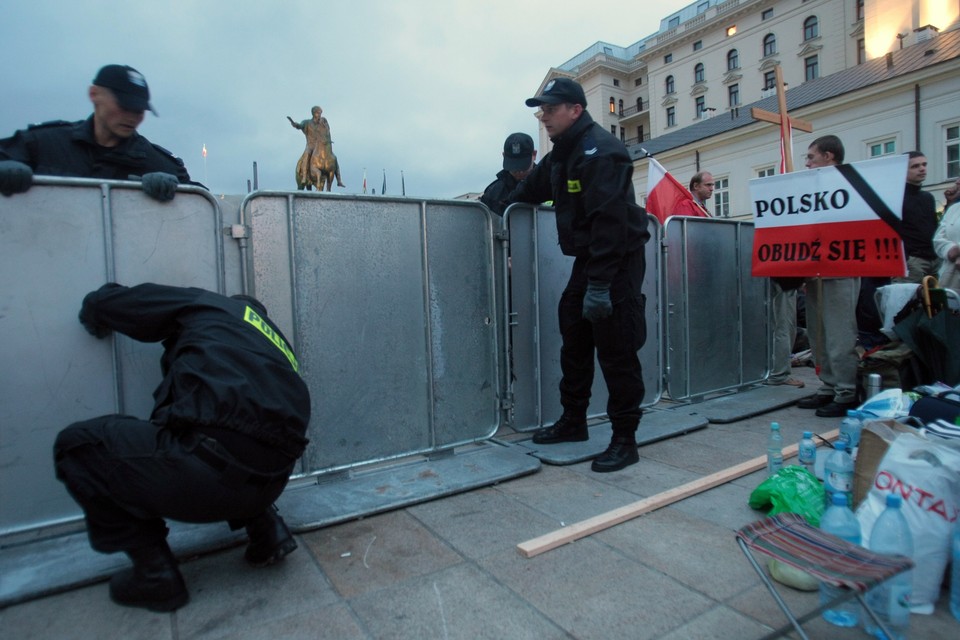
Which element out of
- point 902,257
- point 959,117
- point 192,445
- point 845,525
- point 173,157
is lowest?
point 845,525

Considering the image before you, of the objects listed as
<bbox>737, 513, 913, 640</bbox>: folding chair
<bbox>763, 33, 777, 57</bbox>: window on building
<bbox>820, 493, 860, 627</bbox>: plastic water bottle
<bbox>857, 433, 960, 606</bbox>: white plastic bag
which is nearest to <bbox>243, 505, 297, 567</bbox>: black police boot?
<bbox>737, 513, 913, 640</bbox>: folding chair

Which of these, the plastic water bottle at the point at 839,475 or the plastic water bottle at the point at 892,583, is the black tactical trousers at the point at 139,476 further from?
the plastic water bottle at the point at 839,475

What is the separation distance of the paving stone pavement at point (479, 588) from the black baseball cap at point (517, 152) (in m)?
2.75

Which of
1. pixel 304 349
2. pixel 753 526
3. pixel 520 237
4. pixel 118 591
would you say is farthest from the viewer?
pixel 520 237

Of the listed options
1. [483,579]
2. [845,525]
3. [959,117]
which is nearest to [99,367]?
[483,579]

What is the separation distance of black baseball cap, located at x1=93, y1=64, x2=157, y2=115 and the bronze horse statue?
396 inches

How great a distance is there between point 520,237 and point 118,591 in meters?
2.98

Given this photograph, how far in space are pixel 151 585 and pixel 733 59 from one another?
194 ft

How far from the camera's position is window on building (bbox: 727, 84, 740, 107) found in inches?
1964

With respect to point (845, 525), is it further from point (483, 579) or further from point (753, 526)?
point (483, 579)

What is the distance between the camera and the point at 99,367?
265 cm

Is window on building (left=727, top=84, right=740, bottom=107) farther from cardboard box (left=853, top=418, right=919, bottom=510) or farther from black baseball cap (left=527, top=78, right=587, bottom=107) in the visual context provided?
cardboard box (left=853, top=418, right=919, bottom=510)

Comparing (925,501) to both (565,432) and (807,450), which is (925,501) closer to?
(807,450)

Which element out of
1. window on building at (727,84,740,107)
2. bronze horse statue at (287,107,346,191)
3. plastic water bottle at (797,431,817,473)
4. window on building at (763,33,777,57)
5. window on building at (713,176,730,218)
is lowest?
plastic water bottle at (797,431,817,473)
